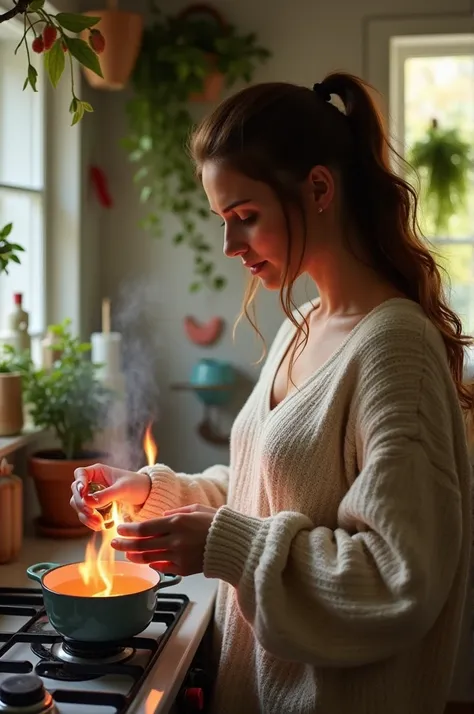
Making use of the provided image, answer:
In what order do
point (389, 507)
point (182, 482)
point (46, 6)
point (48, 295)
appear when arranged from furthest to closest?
point (48, 295) → point (46, 6) → point (182, 482) → point (389, 507)

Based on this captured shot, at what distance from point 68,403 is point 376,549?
1045mm

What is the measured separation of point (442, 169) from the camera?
104 inches

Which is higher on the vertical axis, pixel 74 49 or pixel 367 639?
pixel 74 49

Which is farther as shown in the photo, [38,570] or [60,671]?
[38,570]

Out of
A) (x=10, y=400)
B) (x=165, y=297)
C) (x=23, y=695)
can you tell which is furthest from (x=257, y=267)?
(x=165, y=297)

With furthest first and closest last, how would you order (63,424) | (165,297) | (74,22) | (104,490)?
(165,297), (63,424), (104,490), (74,22)

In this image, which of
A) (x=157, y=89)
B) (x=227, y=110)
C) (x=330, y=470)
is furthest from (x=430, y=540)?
(x=157, y=89)

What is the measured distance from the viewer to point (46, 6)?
214cm

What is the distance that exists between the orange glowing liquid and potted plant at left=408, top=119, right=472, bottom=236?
5.56 feet

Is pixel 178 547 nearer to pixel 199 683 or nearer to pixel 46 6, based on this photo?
pixel 199 683

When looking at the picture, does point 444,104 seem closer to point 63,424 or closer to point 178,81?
point 178,81

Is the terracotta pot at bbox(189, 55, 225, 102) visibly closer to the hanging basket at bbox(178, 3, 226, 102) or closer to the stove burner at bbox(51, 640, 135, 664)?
the hanging basket at bbox(178, 3, 226, 102)

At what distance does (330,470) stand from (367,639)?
0.75ft

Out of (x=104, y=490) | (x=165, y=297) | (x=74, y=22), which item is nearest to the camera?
(x=74, y=22)
